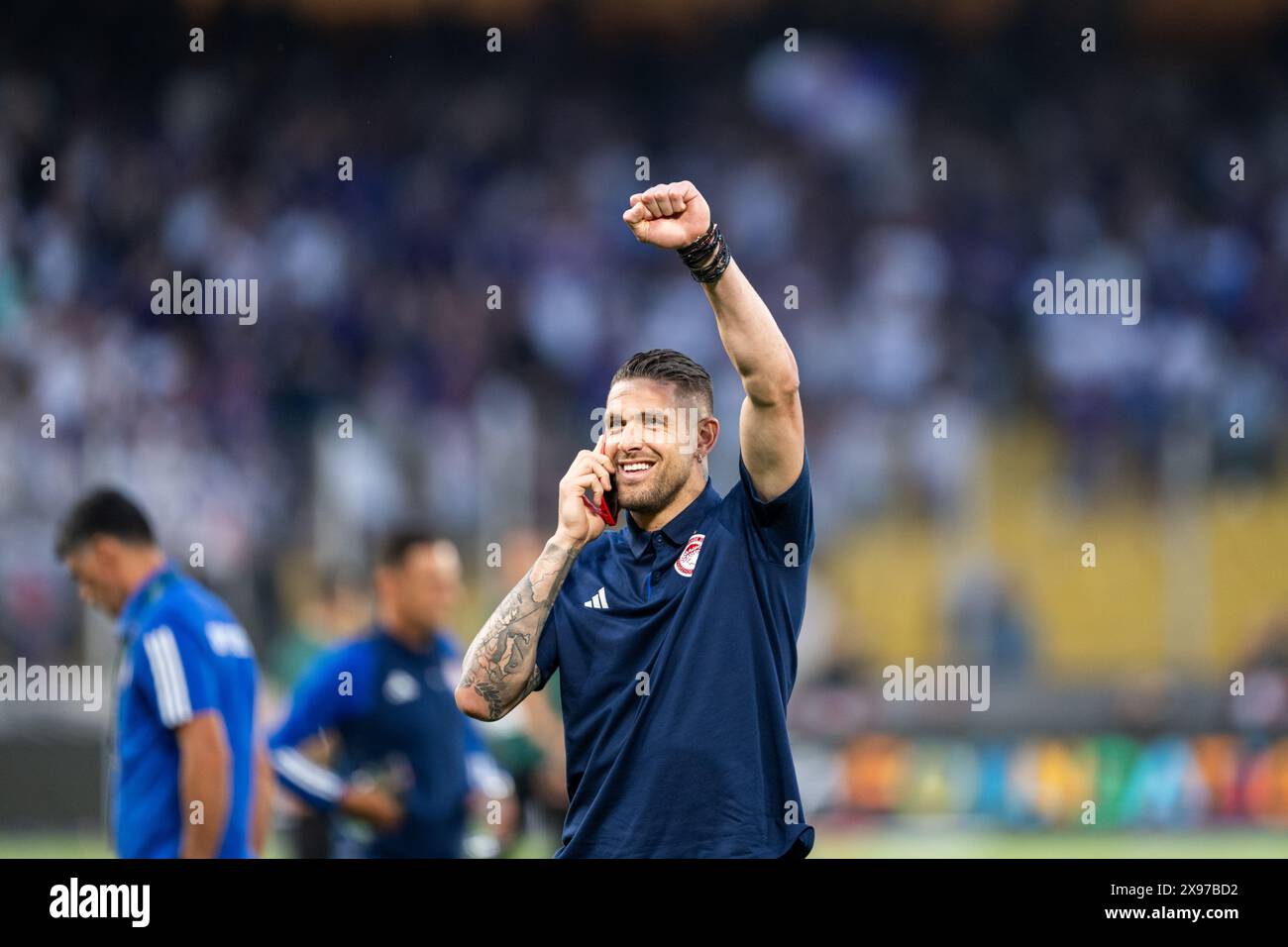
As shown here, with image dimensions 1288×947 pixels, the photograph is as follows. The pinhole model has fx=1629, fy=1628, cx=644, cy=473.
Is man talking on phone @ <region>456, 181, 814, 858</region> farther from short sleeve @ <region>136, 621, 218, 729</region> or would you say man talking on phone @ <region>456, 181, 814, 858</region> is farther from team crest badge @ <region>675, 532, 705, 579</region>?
short sleeve @ <region>136, 621, 218, 729</region>

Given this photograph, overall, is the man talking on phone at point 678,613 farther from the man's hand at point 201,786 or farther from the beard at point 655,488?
the man's hand at point 201,786

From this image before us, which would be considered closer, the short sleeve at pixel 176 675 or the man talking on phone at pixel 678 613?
the man talking on phone at pixel 678 613

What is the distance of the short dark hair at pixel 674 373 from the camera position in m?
3.80

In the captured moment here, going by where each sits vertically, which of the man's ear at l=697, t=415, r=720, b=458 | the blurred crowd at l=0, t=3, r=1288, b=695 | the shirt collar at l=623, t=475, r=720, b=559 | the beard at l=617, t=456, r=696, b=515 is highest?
the blurred crowd at l=0, t=3, r=1288, b=695

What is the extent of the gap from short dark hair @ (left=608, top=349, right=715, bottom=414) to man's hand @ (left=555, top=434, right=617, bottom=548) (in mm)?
177

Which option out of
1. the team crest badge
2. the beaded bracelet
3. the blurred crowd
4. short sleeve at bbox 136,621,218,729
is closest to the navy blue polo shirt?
the team crest badge

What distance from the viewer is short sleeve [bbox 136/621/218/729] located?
5.48 m

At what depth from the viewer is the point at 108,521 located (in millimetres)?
5934

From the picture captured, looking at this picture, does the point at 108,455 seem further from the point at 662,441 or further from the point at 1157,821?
the point at 662,441

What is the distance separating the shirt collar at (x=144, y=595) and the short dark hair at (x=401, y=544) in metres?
1.42

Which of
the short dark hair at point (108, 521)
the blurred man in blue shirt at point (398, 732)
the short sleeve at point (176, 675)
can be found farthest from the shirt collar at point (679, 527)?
the blurred man in blue shirt at point (398, 732)

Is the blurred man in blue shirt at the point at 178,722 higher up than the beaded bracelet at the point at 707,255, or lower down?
lower down
